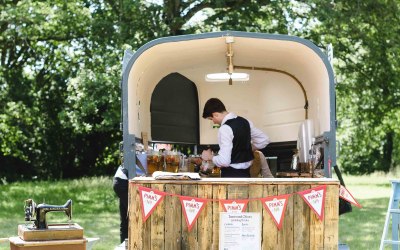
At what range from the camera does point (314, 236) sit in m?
6.05

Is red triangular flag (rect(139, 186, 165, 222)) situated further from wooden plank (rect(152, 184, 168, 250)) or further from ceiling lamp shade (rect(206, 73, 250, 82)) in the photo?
ceiling lamp shade (rect(206, 73, 250, 82))

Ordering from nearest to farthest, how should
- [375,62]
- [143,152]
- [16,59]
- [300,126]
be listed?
[143,152], [300,126], [375,62], [16,59]

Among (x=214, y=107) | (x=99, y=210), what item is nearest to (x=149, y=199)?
(x=214, y=107)

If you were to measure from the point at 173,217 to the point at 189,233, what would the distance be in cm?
18

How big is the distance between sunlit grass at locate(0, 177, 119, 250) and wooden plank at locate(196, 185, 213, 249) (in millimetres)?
4970

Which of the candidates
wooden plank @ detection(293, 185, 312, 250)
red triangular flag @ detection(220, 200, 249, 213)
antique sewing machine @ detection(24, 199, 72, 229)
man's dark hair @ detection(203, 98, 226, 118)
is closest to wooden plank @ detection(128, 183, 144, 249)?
antique sewing machine @ detection(24, 199, 72, 229)

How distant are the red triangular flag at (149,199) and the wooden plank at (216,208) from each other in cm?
43

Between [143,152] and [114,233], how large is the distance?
191 inches

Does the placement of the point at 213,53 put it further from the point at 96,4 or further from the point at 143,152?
the point at 96,4

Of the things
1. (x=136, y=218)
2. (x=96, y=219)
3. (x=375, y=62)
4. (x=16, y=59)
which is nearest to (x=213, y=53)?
(x=136, y=218)

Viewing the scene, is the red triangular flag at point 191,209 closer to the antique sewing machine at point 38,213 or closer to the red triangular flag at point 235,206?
the red triangular flag at point 235,206

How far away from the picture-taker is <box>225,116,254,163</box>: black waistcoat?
7559mm

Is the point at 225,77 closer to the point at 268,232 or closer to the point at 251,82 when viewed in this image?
the point at 251,82

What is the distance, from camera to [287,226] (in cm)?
604
